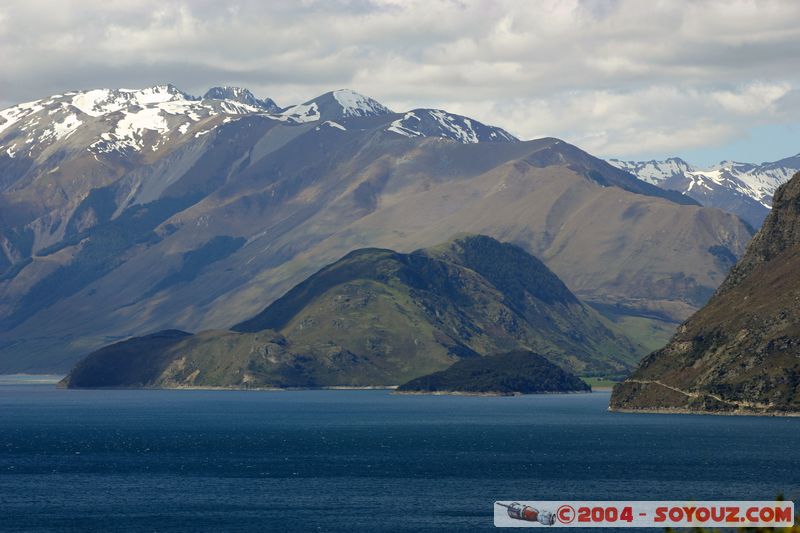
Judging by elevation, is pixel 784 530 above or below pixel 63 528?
above

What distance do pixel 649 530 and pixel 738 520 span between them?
114 ft

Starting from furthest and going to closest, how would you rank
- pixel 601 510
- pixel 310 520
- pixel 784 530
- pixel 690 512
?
pixel 310 520, pixel 601 510, pixel 690 512, pixel 784 530

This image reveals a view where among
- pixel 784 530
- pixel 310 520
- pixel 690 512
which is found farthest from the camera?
pixel 310 520

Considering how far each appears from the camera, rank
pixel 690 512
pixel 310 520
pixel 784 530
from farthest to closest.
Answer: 1. pixel 310 520
2. pixel 690 512
3. pixel 784 530

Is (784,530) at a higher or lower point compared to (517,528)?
higher

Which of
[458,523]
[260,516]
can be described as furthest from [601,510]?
[260,516]

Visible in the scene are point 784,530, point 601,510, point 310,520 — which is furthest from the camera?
point 310,520

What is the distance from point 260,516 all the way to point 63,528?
1031 inches

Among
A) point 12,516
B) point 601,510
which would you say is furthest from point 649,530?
point 12,516

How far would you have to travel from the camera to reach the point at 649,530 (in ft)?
599

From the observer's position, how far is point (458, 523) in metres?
189

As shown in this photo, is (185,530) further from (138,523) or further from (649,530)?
(649,530)

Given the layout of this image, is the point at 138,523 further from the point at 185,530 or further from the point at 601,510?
the point at 601,510

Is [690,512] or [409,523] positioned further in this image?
[409,523]
